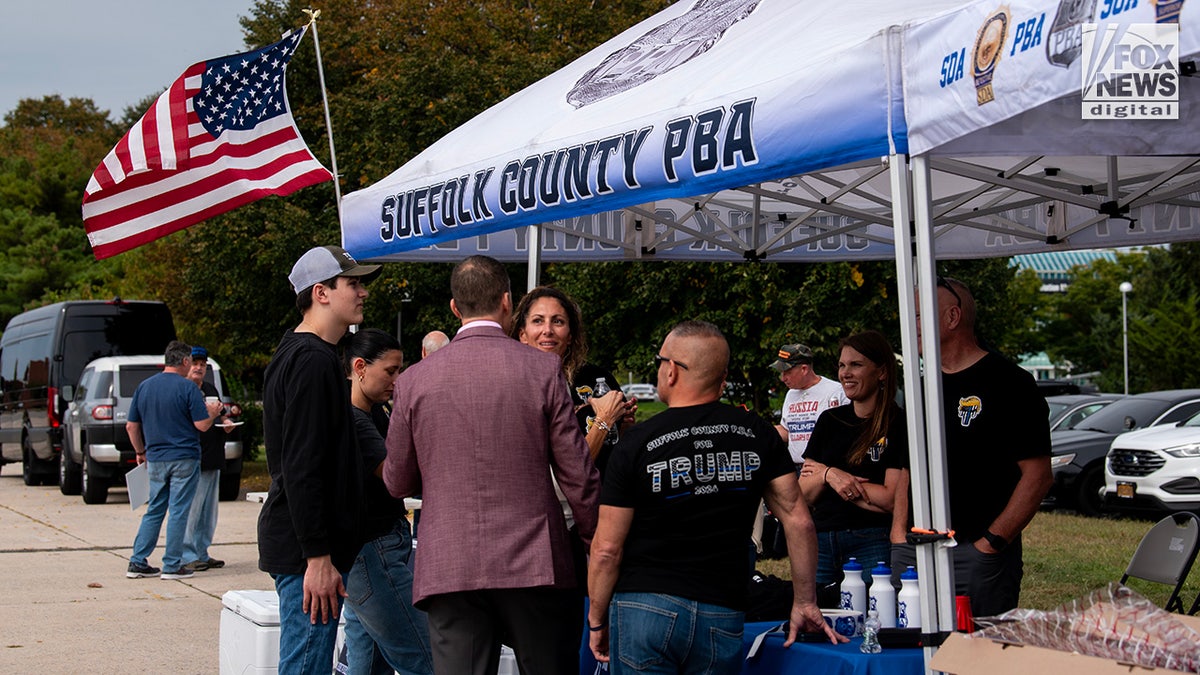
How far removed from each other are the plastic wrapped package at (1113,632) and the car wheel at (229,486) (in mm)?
16210

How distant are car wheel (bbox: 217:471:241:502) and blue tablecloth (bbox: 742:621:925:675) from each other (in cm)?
1517

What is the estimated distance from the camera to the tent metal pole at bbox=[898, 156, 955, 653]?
4.04 m

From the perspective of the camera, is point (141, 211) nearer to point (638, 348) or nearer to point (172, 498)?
point (172, 498)

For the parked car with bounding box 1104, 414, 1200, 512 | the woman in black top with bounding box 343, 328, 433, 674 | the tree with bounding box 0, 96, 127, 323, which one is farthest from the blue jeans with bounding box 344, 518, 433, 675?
the tree with bounding box 0, 96, 127, 323

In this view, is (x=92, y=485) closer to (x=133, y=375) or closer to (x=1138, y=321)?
(x=133, y=375)

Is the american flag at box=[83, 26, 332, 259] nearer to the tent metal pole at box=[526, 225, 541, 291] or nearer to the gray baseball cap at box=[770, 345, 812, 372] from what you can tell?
the tent metal pole at box=[526, 225, 541, 291]

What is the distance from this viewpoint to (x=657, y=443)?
3867 mm

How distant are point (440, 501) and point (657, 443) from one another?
68 centimetres

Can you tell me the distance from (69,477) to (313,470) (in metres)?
16.9

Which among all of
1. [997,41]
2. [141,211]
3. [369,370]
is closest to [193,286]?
[141,211]

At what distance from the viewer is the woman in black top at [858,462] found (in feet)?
17.6

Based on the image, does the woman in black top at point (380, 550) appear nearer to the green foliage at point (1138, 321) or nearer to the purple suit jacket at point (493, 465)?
the purple suit jacket at point (493, 465)

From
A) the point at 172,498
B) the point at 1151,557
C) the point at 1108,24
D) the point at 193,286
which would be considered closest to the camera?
the point at 1108,24

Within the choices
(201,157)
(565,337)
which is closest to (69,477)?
(201,157)
